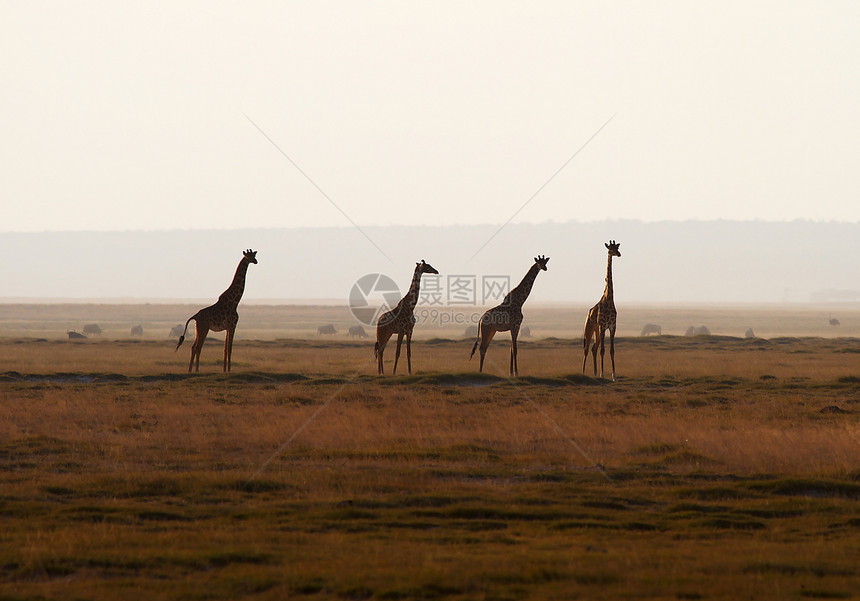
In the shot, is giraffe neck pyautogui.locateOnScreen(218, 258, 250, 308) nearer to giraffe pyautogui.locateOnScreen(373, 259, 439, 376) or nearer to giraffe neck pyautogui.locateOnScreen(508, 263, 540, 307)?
giraffe pyautogui.locateOnScreen(373, 259, 439, 376)

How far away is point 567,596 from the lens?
8.71 m

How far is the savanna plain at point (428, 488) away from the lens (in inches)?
364

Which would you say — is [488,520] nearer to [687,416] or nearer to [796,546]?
[796,546]

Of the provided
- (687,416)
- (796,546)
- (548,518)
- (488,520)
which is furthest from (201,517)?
(687,416)

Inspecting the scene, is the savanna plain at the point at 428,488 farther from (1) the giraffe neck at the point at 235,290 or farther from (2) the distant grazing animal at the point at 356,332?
(2) the distant grazing animal at the point at 356,332

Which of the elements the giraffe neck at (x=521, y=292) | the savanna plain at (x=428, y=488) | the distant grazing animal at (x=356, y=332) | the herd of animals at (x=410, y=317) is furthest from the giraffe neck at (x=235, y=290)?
the distant grazing animal at (x=356, y=332)

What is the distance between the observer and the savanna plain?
9.25m

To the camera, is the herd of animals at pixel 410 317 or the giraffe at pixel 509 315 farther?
the giraffe at pixel 509 315

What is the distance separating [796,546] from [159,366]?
28.7 meters

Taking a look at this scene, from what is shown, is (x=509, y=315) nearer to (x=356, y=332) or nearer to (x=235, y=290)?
(x=235, y=290)

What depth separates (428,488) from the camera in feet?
44.5

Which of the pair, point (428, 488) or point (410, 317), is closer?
point (428, 488)

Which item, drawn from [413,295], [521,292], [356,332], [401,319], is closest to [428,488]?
[401,319]

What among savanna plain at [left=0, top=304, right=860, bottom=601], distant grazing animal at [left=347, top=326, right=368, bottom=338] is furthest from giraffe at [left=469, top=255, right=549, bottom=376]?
distant grazing animal at [left=347, top=326, right=368, bottom=338]
